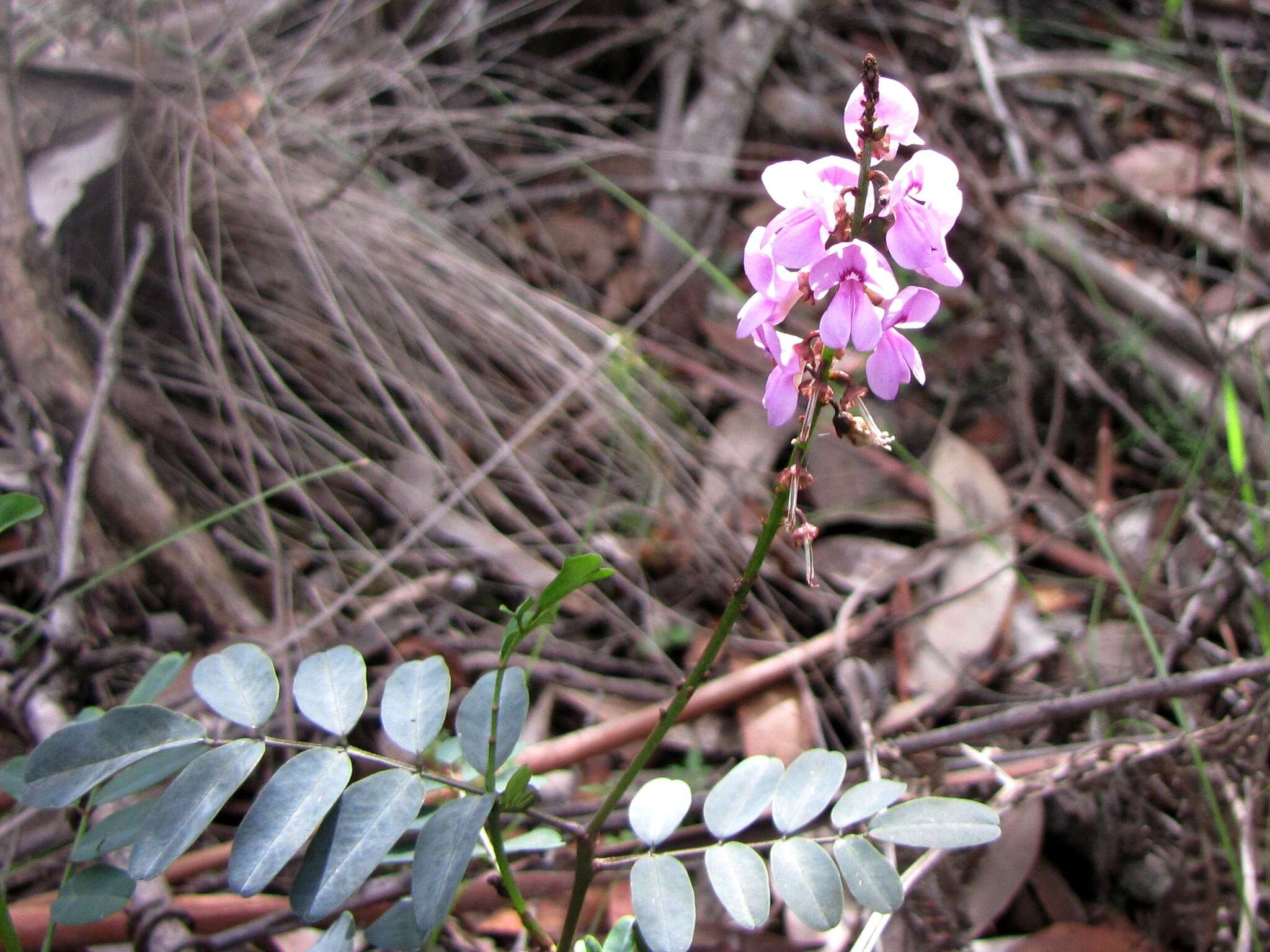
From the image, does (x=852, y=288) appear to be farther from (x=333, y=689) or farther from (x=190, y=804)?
(x=190, y=804)

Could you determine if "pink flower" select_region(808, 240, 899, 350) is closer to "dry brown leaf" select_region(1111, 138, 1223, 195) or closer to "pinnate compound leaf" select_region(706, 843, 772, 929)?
"pinnate compound leaf" select_region(706, 843, 772, 929)

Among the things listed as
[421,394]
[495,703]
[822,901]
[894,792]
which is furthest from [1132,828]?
[421,394]

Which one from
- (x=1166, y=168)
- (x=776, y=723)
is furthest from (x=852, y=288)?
(x=1166, y=168)

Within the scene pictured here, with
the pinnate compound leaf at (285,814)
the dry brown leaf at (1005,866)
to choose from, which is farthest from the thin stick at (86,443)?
the dry brown leaf at (1005,866)

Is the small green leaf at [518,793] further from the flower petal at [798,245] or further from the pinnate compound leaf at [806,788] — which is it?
the flower petal at [798,245]

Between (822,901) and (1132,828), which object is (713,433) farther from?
(822,901)
